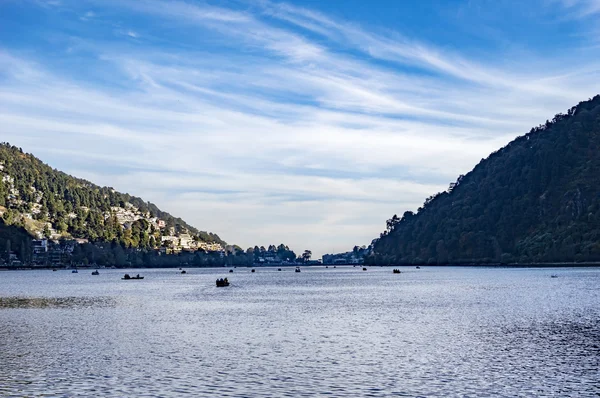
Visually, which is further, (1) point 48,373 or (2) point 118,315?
(2) point 118,315

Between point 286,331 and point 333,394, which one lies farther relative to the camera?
point 286,331

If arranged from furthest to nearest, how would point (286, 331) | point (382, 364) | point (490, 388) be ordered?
1. point (286, 331)
2. point (382, 364)
3. point (490, 388)

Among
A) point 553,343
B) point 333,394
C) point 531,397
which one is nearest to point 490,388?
point 531,397

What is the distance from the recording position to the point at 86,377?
147 feet

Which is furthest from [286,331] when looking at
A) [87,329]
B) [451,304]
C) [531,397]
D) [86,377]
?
[451,304]

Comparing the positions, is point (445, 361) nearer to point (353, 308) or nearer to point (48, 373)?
point (48, 373)

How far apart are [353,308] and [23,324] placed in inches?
1783

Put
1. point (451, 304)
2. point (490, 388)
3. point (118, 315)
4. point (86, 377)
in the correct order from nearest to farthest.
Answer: point (490, 388) < point (86, 377) < point (118, 315) < point (451, 304)

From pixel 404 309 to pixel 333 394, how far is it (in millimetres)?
61484

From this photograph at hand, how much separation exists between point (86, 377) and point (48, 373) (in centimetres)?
324

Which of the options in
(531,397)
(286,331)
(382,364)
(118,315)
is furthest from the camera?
(118,315)

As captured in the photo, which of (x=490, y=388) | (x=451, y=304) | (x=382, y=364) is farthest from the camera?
(x=451, y=304)

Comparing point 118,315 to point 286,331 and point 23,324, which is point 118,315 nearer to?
point 23,324

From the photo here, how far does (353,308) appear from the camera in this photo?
102 meters
